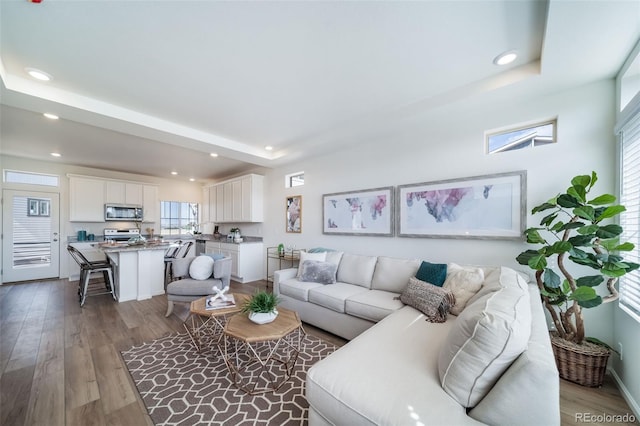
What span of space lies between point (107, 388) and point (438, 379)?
8.22 ft

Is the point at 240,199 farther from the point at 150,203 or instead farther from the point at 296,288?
the point at 296,288

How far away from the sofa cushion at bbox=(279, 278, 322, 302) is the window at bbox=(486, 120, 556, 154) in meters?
2.75

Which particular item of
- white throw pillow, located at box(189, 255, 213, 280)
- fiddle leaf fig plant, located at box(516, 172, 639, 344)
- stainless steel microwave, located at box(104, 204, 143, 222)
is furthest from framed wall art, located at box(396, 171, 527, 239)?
stainless steel microwave, located at box(104, 204, 143, 222)

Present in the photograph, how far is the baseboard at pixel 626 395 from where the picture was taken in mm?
1629

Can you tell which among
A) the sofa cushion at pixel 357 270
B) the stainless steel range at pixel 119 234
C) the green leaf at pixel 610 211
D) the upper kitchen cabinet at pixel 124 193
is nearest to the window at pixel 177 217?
the upper kitchen cabinet at pixel 124 193

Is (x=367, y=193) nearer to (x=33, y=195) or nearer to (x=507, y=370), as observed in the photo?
(x=507, y=370)

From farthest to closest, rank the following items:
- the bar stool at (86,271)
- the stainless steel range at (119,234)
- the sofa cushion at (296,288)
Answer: the stainless steel range at (119,234) → the bar stool at (86,271) → the sofa cushion at (296,288)

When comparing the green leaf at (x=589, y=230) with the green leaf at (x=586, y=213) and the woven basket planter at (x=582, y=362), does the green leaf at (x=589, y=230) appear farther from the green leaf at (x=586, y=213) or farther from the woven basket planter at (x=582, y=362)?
the woven basket planter at (x=582, y=362)

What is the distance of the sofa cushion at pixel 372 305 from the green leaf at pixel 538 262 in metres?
1.18

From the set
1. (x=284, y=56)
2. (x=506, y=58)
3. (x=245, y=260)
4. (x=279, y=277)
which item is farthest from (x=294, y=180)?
(x=506, y=58)

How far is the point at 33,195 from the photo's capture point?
5164mm

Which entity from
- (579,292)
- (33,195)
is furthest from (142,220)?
(579,292)

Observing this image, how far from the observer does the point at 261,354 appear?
2412 millimetres

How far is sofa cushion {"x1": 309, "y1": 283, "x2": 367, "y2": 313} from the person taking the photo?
8.99 feet
